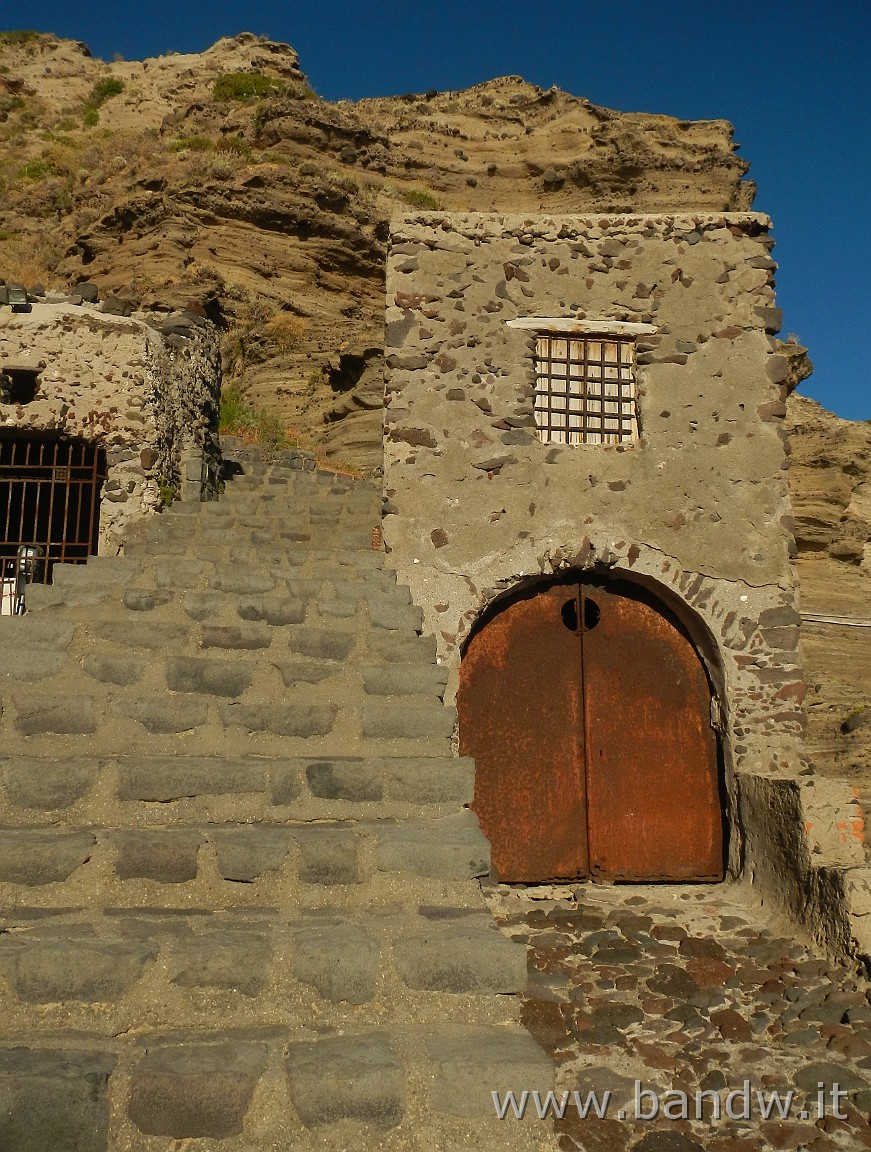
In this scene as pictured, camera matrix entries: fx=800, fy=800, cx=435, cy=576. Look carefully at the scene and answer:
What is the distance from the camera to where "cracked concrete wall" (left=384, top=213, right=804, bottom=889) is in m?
6.32

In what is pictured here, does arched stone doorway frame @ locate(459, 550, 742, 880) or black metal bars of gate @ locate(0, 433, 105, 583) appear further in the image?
black metal bars of gate @ locate(0, 433, 105, 583)

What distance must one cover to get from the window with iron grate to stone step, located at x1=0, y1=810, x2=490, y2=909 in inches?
171

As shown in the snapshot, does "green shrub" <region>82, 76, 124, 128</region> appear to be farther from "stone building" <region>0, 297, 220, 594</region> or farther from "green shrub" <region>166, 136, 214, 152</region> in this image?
"stone building" <region>0, 297, 220, 594</region>

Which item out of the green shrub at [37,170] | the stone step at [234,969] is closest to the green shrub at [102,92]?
the green shrub at [37,170]

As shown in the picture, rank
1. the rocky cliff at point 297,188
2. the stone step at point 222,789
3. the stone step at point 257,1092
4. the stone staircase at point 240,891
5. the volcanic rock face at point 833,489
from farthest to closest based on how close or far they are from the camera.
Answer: the rocky cliff at point 297,188 → the volcanic rock face at point 833,489 → the stone step at point 222,789 → the stone staircase at point 240,891 → the stone step at point 257,1092

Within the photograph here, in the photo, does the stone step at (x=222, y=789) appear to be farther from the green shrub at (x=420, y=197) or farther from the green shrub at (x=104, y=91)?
the green shrub at (x=104, y=91)

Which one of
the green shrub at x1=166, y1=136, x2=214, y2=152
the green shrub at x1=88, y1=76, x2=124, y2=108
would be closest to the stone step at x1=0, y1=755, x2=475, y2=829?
the green shrub at x1=166, y1=136, x2=214, y2=152

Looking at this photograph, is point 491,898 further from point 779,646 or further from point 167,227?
point 167,227

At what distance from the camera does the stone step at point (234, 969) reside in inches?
97.3

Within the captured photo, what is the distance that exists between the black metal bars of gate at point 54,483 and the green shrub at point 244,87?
996 inches

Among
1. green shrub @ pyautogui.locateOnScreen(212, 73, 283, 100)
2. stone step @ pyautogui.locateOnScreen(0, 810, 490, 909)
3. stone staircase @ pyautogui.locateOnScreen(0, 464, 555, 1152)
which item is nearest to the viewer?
stone staircase @ pyautogui.locateOnScreen(0, 464, 555, 1152)

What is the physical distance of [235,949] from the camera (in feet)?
8.51

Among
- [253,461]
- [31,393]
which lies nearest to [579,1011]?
[31,393]

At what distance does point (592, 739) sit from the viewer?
21.3 feet
